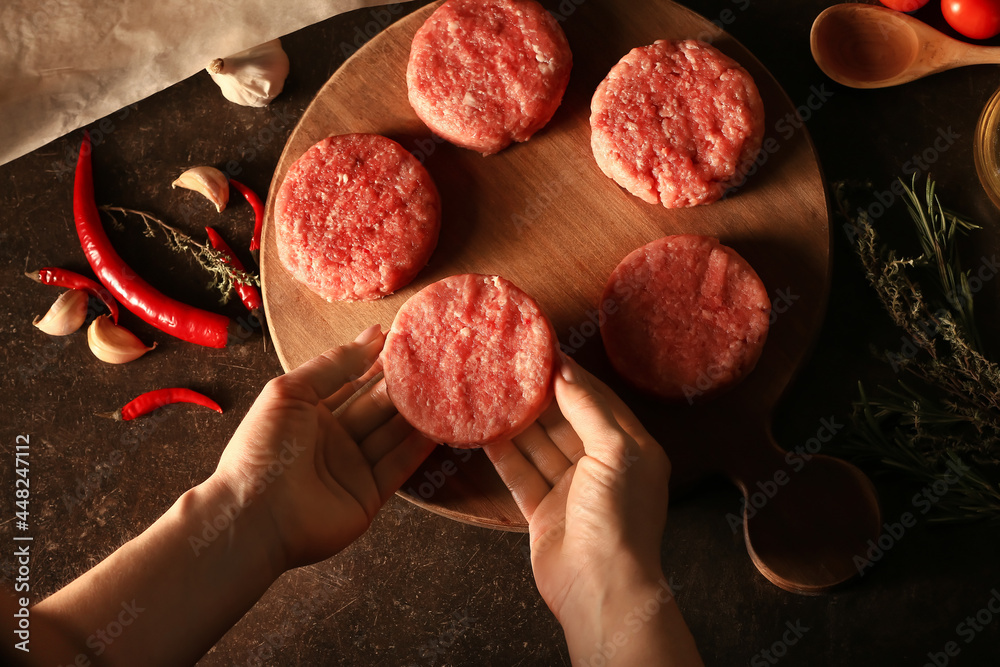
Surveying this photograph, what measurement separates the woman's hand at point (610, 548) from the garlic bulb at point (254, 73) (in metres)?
2.20

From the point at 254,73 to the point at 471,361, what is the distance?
1.95 metres

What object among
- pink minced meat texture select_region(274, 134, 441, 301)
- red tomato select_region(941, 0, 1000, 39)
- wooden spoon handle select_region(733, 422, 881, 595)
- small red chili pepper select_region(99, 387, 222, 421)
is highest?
red tomato select_region(941, 0, 1000, 39)

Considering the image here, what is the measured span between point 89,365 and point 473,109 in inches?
96.8

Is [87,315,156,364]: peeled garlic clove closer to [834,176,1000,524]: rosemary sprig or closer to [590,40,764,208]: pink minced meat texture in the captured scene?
[590,40,764,208]: pink minced meat texture

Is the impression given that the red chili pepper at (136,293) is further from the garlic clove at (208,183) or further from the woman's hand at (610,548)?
the woman's hand at (610,548)

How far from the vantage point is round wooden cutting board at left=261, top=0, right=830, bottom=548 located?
3000 millimetres

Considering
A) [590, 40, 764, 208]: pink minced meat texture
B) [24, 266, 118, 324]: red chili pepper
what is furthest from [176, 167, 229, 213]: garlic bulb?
[590, 40, 764, 208]: pink minced meat texture

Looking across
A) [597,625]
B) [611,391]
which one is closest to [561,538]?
[597,625]

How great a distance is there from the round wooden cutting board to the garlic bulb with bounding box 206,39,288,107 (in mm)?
495

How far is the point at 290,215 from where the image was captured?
306 cm

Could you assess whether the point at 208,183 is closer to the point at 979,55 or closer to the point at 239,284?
the point at 239,284

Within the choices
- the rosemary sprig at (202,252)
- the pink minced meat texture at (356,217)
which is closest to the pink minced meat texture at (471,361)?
the pink minced meat texture at (356,217)

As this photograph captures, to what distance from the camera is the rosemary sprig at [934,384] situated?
10.2ft

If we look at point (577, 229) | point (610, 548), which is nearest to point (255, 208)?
point (577, 229)
